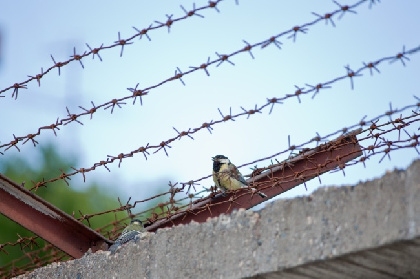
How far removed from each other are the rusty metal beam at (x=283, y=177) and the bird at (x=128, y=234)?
0.25ft

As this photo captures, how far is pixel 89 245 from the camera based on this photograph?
5020 millimetres

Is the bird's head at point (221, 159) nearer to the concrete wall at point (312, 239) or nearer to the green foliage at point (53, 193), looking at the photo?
the concrete wall at point (312, 239)

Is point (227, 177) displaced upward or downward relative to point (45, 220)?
upward

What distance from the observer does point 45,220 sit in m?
4.95

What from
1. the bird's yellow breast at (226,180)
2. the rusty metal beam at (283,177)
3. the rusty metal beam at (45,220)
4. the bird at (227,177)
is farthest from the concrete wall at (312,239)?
the bird's yellow breast at (226,180)

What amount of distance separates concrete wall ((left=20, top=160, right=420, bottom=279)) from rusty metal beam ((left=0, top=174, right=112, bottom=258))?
2.29ft

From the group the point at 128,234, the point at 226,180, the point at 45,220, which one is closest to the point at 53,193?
the point at 226,180

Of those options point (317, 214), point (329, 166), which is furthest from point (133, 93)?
point (317, 214)

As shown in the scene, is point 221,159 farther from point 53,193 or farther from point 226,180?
point 53,193

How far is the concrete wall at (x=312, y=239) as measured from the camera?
3.28 metres

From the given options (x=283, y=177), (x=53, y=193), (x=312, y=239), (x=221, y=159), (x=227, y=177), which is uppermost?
(x=53, y=193)

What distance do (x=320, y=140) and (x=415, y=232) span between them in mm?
1244

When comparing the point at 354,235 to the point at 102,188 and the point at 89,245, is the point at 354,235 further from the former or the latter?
the point at 102,188

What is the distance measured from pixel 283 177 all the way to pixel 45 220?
4.46 ft
